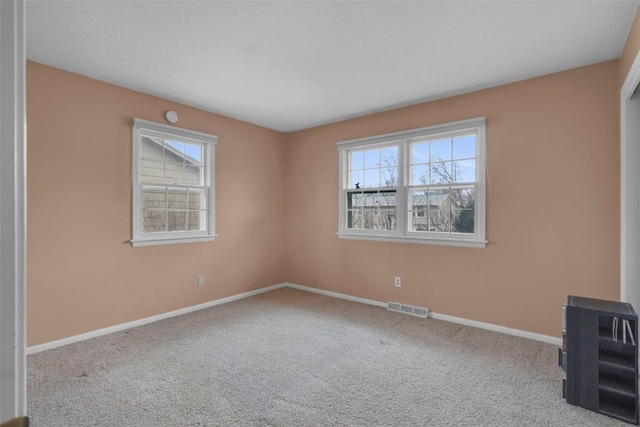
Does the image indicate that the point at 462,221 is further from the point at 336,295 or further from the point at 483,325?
the point at 336,295

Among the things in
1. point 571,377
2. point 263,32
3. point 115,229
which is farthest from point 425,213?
point 115,229

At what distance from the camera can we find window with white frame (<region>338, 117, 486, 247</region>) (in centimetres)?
357

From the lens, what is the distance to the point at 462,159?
3662mm

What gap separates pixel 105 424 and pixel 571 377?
294 centimetres

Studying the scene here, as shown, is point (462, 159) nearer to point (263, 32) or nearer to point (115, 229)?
point (263, 32)

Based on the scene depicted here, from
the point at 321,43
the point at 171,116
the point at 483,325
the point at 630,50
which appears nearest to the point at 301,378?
the point at 483,325

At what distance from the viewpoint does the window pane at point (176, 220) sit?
389 centimetres

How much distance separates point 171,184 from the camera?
3869 mm

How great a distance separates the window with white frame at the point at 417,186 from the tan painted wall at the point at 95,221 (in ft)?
5.67

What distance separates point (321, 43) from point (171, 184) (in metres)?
2.42

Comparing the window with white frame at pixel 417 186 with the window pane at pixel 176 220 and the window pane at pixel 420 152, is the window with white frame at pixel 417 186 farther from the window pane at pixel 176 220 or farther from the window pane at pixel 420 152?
the window pane at pixel 176 220

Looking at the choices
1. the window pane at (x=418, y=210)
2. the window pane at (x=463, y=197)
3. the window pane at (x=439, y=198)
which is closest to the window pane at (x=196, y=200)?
the window pane at (x=418, y=210)

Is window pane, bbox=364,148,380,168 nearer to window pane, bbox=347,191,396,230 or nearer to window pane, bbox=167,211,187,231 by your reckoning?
window pane, bbox=347,191,396,230

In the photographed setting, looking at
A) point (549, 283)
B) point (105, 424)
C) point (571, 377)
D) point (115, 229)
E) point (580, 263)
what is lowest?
point (105, 424)
